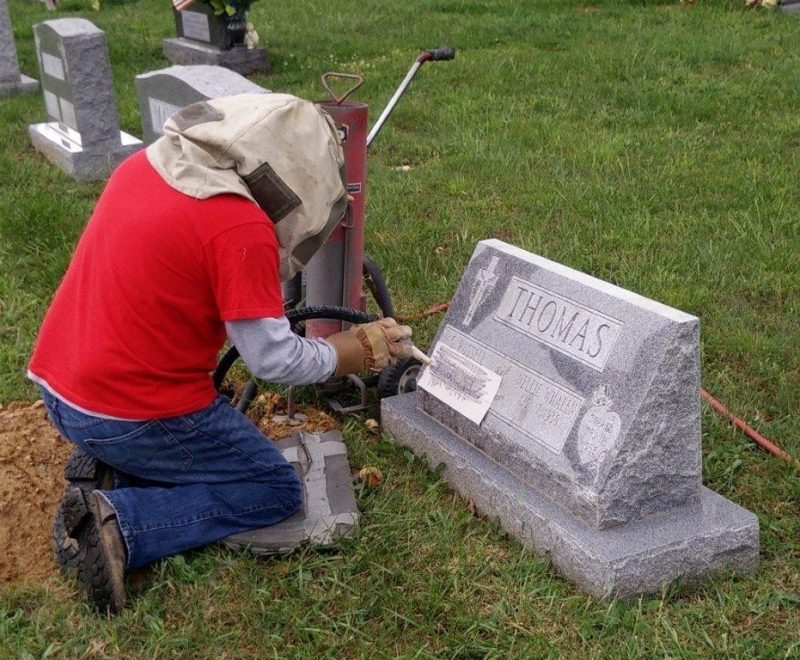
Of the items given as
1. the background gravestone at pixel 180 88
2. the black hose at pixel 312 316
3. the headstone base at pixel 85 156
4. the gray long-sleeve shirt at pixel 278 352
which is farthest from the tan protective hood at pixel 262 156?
the headstone base at pixel 85 156

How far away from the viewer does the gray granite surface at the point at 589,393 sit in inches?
106

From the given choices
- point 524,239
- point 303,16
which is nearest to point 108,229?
point 524,239

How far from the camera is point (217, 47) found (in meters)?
9.53

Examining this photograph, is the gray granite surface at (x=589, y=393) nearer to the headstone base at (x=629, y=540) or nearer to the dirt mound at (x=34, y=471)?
the headstone base at (x=629, y=540)

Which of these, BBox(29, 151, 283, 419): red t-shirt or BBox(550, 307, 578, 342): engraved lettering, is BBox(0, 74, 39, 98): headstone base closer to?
BBox(29, 151, 283, 419): red t-shirt

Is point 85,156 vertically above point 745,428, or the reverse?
point 745,428

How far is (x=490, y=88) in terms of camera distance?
7.88 m

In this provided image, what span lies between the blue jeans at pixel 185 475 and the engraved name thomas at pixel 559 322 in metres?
0.85

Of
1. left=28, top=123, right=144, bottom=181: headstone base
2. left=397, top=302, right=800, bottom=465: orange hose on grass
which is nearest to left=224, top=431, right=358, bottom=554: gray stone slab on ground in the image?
left=397, top=302, right=800, bottom=465: orange hose on grass

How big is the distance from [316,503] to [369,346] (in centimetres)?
55

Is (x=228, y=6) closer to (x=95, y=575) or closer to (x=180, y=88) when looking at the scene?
(x=180, y=88)

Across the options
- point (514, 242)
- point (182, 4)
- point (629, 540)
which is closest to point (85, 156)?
point (182, 4)

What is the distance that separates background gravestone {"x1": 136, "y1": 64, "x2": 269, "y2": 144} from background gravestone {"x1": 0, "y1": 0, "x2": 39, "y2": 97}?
4487 millimetres

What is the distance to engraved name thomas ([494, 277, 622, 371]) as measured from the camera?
282cm
